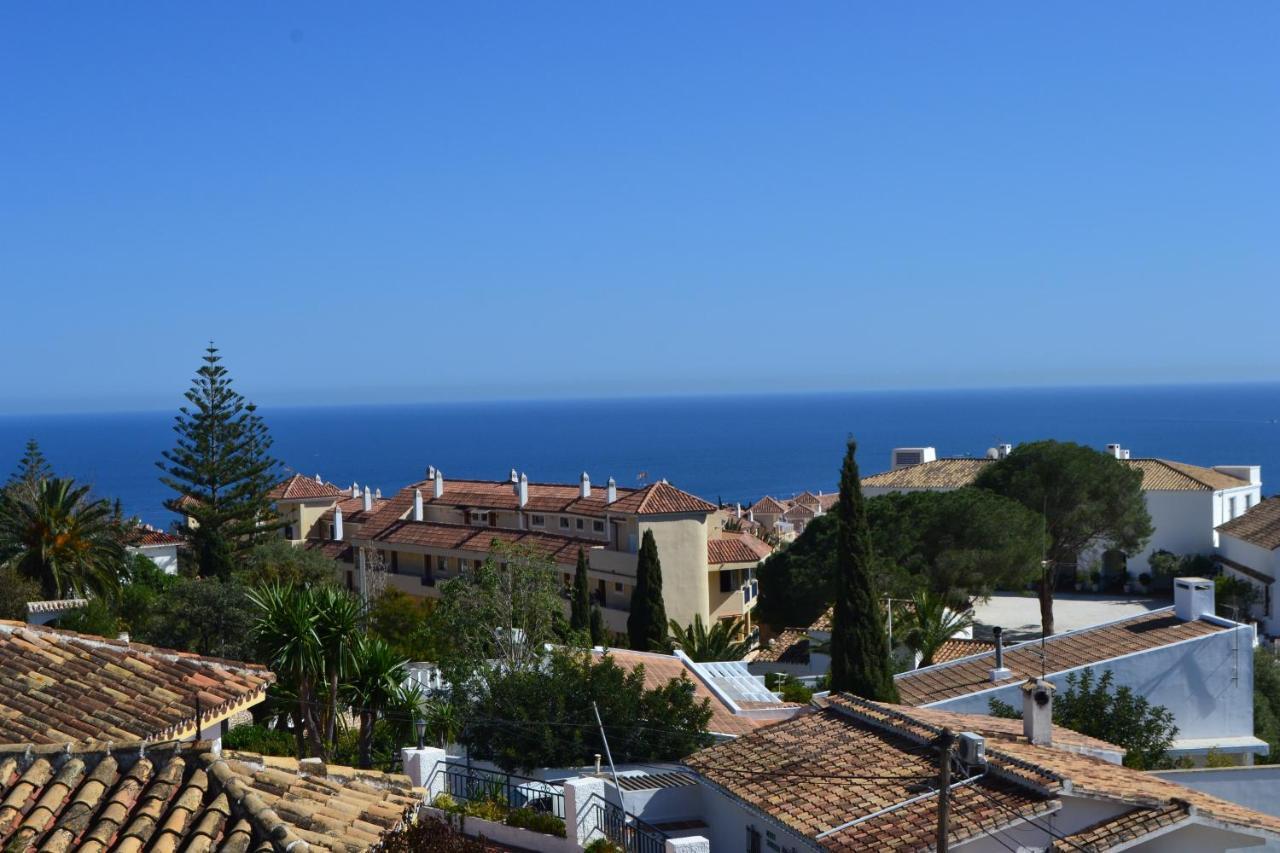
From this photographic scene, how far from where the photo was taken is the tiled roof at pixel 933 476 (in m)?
58.7

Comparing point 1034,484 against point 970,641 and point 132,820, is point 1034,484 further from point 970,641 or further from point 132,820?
point 132,820

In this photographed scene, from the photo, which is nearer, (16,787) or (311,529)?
(16,787)

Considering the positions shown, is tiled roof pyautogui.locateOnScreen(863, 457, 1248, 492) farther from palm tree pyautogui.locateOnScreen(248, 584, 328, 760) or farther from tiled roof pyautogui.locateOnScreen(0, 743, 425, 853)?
tiled roof pyautogui.locateOnScreen(0, 743, 425, 853)

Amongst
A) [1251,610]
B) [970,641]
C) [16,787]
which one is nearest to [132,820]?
[16,787]

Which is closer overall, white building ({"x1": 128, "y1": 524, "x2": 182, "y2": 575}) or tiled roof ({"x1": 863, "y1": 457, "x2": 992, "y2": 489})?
white building ({"x1": 128, "y1": 524, "x2": 182, "y2": 575})

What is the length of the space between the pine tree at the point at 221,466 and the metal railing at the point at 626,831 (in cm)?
3412

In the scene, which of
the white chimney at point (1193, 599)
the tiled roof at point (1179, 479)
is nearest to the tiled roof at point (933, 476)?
the tiled roof at point (1179, 479)

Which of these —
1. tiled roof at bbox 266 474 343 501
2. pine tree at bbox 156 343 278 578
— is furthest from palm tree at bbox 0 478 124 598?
tiled roof at bbox 266 474 343 501

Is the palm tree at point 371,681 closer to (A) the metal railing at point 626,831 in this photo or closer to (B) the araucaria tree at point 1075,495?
(A) the metal railing at point 626,831

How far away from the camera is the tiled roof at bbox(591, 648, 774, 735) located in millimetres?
20594

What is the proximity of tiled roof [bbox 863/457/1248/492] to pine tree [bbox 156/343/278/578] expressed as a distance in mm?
28198

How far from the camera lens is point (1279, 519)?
49000 mm

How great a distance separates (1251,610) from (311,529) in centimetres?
3915

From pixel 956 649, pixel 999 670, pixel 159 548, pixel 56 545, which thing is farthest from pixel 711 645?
pixel 159 548
